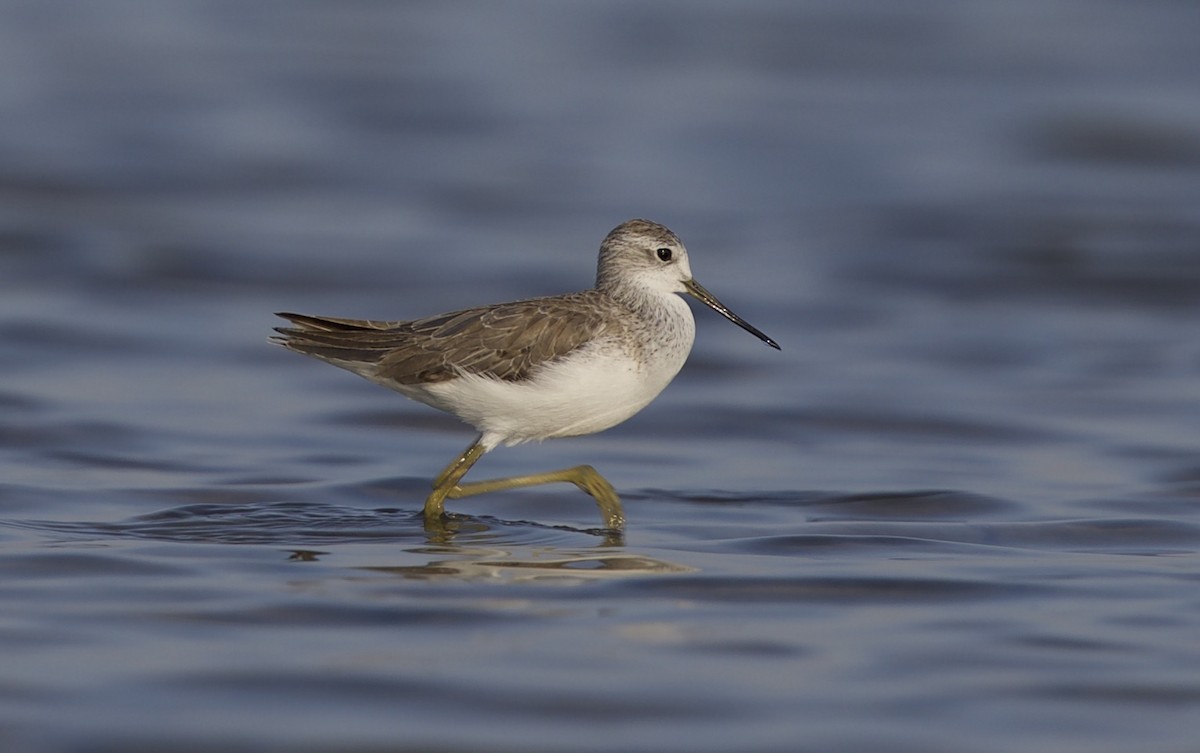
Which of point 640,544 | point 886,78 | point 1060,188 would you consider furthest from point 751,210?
point 640,544

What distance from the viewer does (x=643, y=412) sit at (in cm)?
1292

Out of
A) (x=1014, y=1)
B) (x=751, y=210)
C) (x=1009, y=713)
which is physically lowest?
(x=1009, y=713)

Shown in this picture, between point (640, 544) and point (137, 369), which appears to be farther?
point (137, 369)

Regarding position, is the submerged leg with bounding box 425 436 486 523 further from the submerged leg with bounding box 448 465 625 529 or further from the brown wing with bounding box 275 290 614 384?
the brown wing with bounding box 275 290 614 384

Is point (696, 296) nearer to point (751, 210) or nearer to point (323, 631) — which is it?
point (323, 631)

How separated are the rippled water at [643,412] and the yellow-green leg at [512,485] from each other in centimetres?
22

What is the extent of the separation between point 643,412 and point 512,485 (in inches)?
116

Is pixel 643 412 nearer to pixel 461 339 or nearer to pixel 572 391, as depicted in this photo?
pixel 461 339

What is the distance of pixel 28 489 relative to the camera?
10055 millimetres

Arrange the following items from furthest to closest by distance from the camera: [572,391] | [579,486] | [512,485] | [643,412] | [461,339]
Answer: [643,412] < [512,485] < [579,486] < [461,339] < [572,391]

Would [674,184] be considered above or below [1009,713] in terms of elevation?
above

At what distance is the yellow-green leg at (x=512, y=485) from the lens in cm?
977

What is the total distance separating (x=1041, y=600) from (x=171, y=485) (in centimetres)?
496

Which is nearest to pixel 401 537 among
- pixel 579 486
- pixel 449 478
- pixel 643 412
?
pixel 449 478
